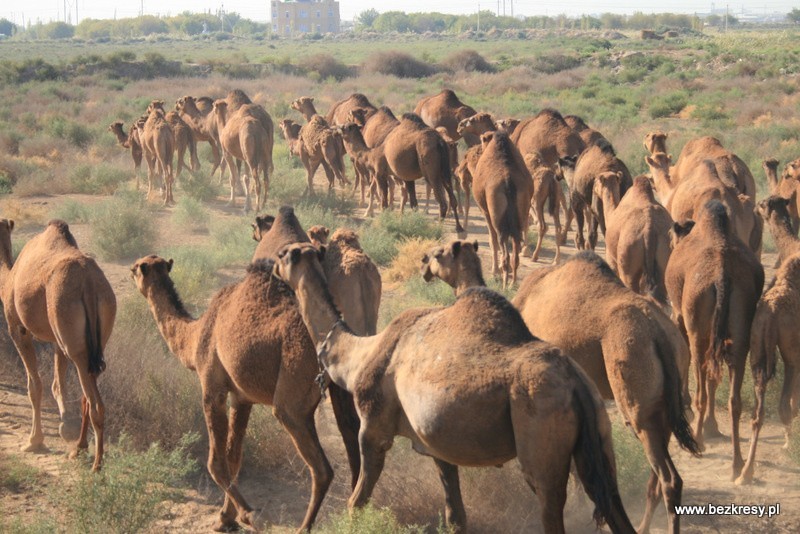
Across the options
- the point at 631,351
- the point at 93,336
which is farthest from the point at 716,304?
the point at 93,336

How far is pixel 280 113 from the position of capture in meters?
34.2

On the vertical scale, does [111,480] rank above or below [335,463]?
above

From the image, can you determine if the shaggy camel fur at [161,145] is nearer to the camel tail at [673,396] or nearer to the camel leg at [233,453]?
the camel leg at [233,453]

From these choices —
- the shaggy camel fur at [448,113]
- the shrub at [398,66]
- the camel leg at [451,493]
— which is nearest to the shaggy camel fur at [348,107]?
the shaggy camel fur at [448,113]

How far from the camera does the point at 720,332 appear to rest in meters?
7.66

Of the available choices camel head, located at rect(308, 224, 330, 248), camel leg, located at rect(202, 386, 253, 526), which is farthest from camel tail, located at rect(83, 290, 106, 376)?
camel head, located at rect(308, 224, 330, 248)

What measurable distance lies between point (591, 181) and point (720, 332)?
21.3ft

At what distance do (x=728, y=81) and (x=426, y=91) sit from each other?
13.3 metres

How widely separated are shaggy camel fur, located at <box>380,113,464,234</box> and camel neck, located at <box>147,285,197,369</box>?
964cm

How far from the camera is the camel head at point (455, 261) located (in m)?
7.25

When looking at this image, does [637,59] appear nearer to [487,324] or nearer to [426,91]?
[426,91]

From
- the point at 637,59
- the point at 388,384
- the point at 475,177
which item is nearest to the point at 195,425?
the point at 388,384

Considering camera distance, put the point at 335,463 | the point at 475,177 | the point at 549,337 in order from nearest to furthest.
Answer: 1. the point at 549,337
2. the point at 335,463
3. the point at 475,177

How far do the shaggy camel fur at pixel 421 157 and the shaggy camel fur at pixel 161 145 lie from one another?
4.75 m
